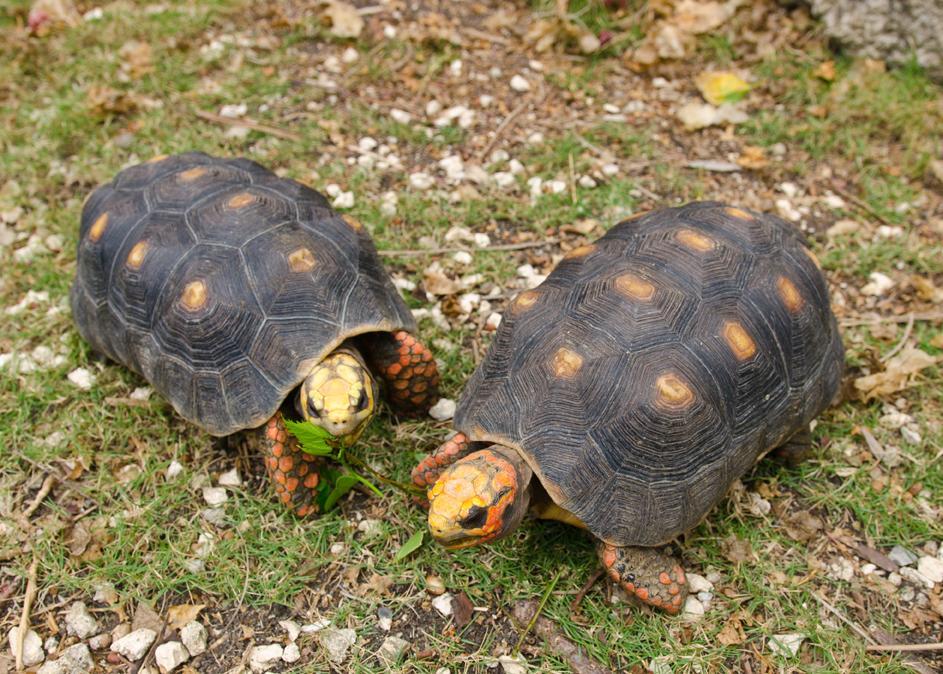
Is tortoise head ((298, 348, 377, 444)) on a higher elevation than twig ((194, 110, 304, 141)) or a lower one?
higher

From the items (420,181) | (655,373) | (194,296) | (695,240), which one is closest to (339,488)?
(194,296)

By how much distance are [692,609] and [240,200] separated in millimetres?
2247

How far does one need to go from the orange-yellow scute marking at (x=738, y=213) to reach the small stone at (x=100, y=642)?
2676 mm

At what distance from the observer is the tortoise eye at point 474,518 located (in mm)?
2348

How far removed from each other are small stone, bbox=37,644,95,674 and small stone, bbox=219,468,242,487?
2.38 feet

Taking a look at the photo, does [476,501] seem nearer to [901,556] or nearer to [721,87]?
[901,556]

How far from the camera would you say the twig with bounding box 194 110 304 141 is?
15.0 ft

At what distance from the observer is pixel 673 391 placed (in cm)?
253

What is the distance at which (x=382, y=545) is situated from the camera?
9.59 ft

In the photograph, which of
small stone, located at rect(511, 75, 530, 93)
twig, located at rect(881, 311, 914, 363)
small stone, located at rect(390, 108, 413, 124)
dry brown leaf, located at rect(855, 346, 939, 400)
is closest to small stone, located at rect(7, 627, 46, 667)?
small stone, located at rect(390, 108, 413, 124)

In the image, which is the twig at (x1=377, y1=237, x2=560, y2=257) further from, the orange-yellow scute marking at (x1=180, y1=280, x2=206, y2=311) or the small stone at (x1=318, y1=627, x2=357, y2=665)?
the small stone at (x1=318, y1=627, x2=357, y2=665)

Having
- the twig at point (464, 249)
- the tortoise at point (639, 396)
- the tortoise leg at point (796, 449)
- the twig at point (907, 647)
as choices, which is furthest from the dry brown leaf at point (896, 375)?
the twig at point (464, 249)

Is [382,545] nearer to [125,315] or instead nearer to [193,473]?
[193,473]

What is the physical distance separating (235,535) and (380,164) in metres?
2.25
